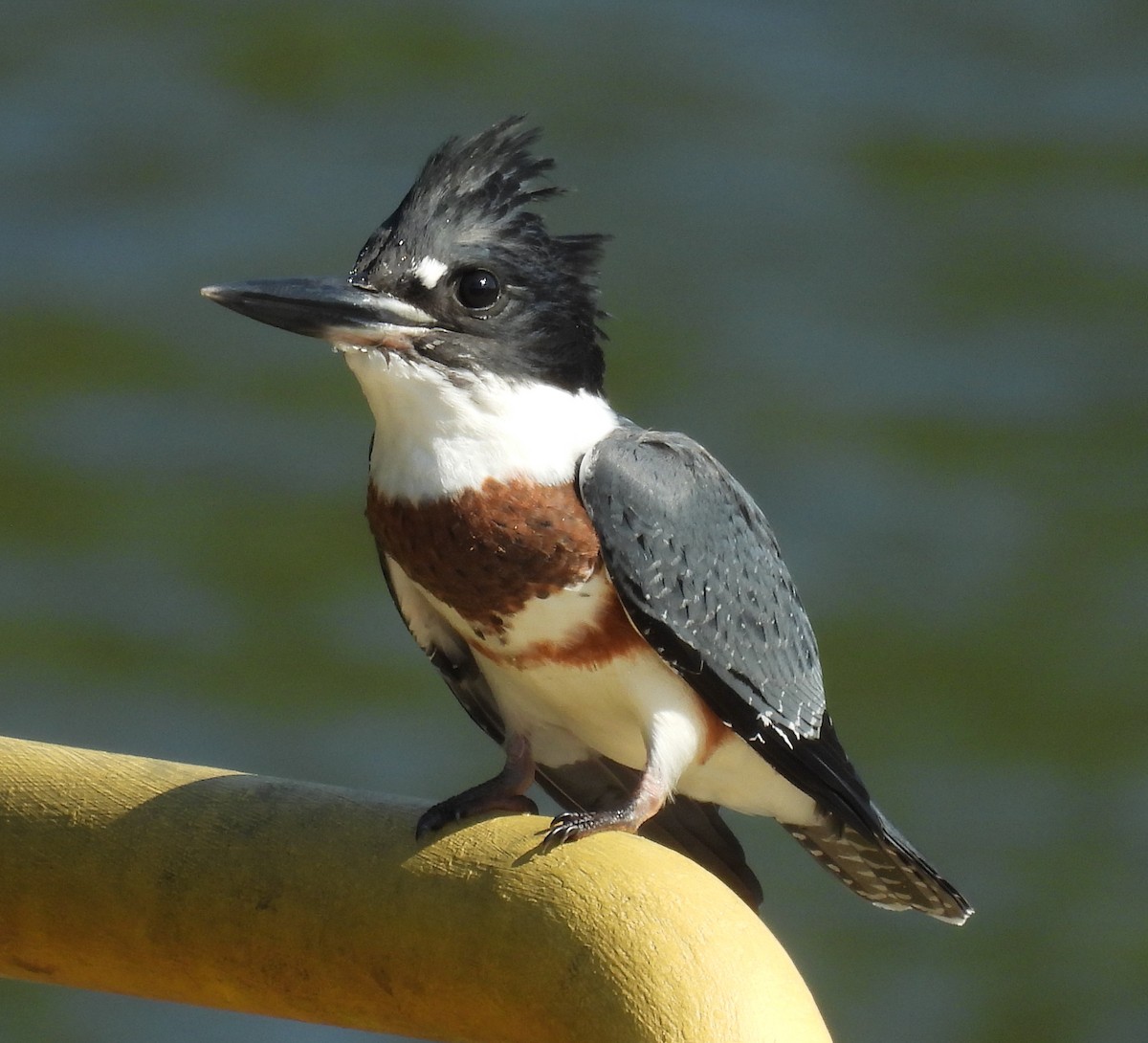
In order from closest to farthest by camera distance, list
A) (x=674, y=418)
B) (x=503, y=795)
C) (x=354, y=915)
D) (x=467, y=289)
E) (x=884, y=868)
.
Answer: (x=354, y=915) → (x=467, y=289) → (x=503, y=795) → (x=884, y=868) → (x=674, y=418)

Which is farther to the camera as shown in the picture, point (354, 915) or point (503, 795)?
point (503, 795)

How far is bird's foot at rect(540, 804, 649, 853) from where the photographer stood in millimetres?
1502

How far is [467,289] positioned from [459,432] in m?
0.13

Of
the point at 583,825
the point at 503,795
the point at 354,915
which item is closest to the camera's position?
the point at 354,915

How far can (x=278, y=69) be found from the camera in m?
5.29

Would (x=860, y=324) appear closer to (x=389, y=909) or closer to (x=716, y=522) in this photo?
(x=716, y=522)

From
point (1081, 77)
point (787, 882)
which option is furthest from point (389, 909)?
point (1081, 77)

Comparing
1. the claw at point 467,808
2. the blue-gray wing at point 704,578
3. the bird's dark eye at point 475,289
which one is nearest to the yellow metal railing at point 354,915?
the claw at point 467,808

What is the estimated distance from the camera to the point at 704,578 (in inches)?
76.1

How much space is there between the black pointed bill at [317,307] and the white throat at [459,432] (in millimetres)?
40

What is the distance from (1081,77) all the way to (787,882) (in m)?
2.24

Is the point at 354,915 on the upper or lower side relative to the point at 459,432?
lower

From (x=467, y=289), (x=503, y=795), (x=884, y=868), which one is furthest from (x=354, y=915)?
(x=884, y=868)

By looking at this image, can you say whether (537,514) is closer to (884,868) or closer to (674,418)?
(884,868)
